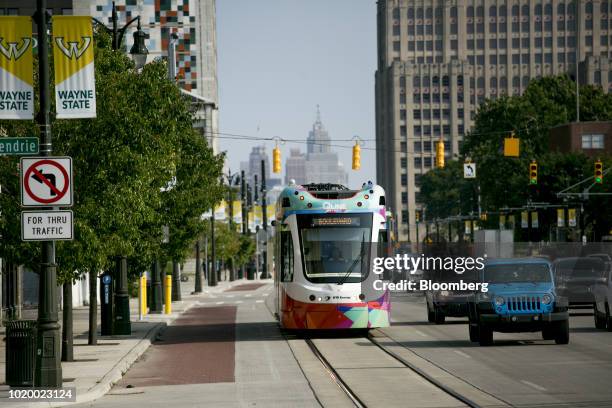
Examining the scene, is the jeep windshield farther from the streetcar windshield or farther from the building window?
the building window

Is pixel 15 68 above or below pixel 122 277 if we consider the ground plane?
above

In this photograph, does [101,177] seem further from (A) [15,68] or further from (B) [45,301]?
(B) [45,301]

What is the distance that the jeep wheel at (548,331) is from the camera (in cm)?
2697

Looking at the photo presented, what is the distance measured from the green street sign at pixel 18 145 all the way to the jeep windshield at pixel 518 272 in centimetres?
1148

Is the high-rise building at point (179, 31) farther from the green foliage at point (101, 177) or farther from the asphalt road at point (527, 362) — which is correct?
the green foliage at point (101, 177)

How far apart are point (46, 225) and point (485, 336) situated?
1196 centimetres

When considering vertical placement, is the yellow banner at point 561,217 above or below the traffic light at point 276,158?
below

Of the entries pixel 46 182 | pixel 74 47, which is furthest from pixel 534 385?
pixel 74 47

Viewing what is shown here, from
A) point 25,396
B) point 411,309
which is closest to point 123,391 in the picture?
point 25,396

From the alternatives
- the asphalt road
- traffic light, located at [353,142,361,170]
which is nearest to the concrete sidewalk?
the asphalt road

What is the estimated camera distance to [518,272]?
90.8 feet

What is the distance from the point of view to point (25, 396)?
1909 centimetres

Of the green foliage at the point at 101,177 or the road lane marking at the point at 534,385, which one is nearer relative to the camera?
the road lane marking at the point at 534,385

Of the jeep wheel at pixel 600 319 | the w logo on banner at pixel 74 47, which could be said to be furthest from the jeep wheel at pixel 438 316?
the w logo on banner at pixel 74 47
